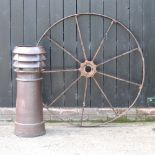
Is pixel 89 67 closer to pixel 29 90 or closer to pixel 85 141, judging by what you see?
pixel 29 90

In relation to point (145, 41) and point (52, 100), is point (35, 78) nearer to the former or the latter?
point (52, 100)

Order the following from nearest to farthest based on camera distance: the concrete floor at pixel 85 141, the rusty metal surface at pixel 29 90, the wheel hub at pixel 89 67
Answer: the concrete floor at pixel 85 141 → the rusty metal surface at pixel 29 90 → the wheel hub at pixel 89 67

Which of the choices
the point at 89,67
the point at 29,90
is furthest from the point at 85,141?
the point at 89,67

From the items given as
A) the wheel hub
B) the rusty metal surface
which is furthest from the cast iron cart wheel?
the rusty metal surface

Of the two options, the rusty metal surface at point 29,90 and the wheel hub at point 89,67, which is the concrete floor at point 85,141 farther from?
the wheel hub at point 89,67

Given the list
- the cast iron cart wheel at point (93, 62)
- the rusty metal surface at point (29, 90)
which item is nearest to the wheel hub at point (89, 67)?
the cast iron cart wheel at point (93, 62)

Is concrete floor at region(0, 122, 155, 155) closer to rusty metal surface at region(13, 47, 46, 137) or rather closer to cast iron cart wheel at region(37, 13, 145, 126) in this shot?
rusty metal surface at region(13, 47, 46, 137)

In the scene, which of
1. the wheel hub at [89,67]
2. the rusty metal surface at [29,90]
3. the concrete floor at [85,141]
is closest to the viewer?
the concrete floor at [85,141]

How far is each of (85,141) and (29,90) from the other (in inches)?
33.8

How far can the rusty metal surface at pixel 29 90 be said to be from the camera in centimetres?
586

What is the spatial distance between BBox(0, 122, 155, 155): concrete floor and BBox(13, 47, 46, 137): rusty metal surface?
0.14m

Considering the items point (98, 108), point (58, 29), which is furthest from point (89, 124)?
point (58, 29)

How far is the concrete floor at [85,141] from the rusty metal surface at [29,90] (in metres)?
0.14

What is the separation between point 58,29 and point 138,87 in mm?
1249
